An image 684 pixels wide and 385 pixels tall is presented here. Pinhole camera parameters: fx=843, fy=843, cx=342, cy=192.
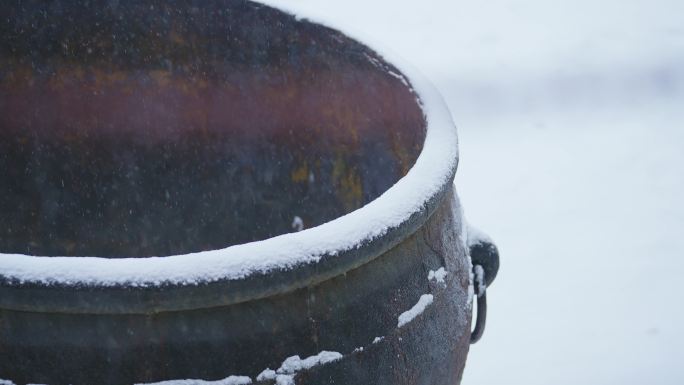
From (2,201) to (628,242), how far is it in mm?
3031

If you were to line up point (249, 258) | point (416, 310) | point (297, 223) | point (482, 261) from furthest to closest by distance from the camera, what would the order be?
point (297, 223) < point (482, 261) < point (416, 310) < point (249, 258)

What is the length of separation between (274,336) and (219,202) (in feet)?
5.07

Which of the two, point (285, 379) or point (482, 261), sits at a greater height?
point (285, 379)

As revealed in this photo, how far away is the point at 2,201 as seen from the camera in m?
2.70

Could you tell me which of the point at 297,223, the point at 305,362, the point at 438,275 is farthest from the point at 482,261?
the point at 297,223

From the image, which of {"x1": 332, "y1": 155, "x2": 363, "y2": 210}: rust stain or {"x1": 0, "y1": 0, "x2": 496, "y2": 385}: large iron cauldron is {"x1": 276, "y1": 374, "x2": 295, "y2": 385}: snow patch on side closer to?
{"x1": 0, "y1": 0, "x2": 496, "y2": 385}: large iron cauldron

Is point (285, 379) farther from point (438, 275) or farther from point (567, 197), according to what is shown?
point (567, 197)

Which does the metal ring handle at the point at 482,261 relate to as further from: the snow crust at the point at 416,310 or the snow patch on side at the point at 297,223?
the snow patch on side at the point at 297,223

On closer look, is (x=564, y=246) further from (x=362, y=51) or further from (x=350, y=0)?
(x=350, y=0)

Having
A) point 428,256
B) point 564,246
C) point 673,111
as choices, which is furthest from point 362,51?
point 673,111

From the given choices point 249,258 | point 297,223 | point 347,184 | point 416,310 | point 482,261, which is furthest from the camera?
point 297,223

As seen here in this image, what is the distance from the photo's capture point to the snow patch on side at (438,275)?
1542 mm

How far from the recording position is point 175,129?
2.75m

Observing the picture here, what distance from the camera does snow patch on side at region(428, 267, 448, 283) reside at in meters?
1.54
